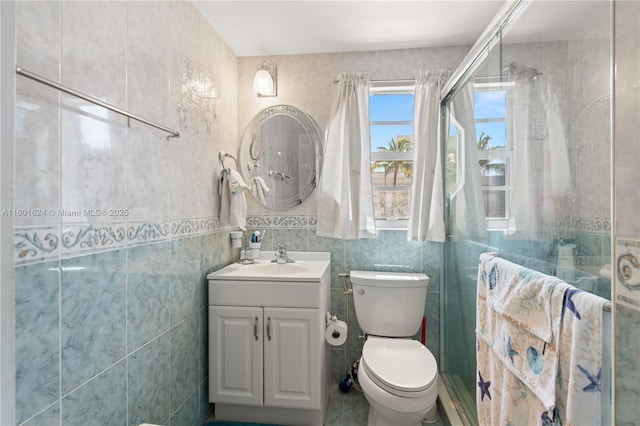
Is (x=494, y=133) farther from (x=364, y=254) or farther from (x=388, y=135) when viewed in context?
(x=364, y=254)

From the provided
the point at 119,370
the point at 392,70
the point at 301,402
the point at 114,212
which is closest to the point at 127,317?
the point at 119,370

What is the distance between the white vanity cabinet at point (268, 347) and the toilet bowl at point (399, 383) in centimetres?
29

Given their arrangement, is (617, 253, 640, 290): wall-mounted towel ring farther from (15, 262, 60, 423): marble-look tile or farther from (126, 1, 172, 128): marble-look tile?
(126, 1, 172, 128): marble-look tile

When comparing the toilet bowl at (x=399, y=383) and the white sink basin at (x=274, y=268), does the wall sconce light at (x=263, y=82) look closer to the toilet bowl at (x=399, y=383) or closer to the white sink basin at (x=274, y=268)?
the white sink basin at (x=274, y=268)

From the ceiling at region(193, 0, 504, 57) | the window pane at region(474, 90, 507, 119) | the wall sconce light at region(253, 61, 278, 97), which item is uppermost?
the ceiling at region(193, 0, 504, 57)

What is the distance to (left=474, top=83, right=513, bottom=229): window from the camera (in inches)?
48.7

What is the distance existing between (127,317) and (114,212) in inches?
15.8

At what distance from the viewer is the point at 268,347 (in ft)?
5.57

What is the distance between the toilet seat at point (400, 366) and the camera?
4.69ft

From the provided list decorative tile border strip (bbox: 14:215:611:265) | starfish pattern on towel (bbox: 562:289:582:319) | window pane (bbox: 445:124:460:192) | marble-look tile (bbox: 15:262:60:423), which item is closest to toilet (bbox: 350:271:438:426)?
window pane (bbox: 445:124:460:192)

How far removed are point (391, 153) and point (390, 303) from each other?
105 cm

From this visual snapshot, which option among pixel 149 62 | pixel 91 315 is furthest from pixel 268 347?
pixel 149 62

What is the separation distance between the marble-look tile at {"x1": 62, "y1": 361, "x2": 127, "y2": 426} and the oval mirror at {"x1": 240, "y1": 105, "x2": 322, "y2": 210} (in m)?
1.37

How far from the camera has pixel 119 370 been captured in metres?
1.14
